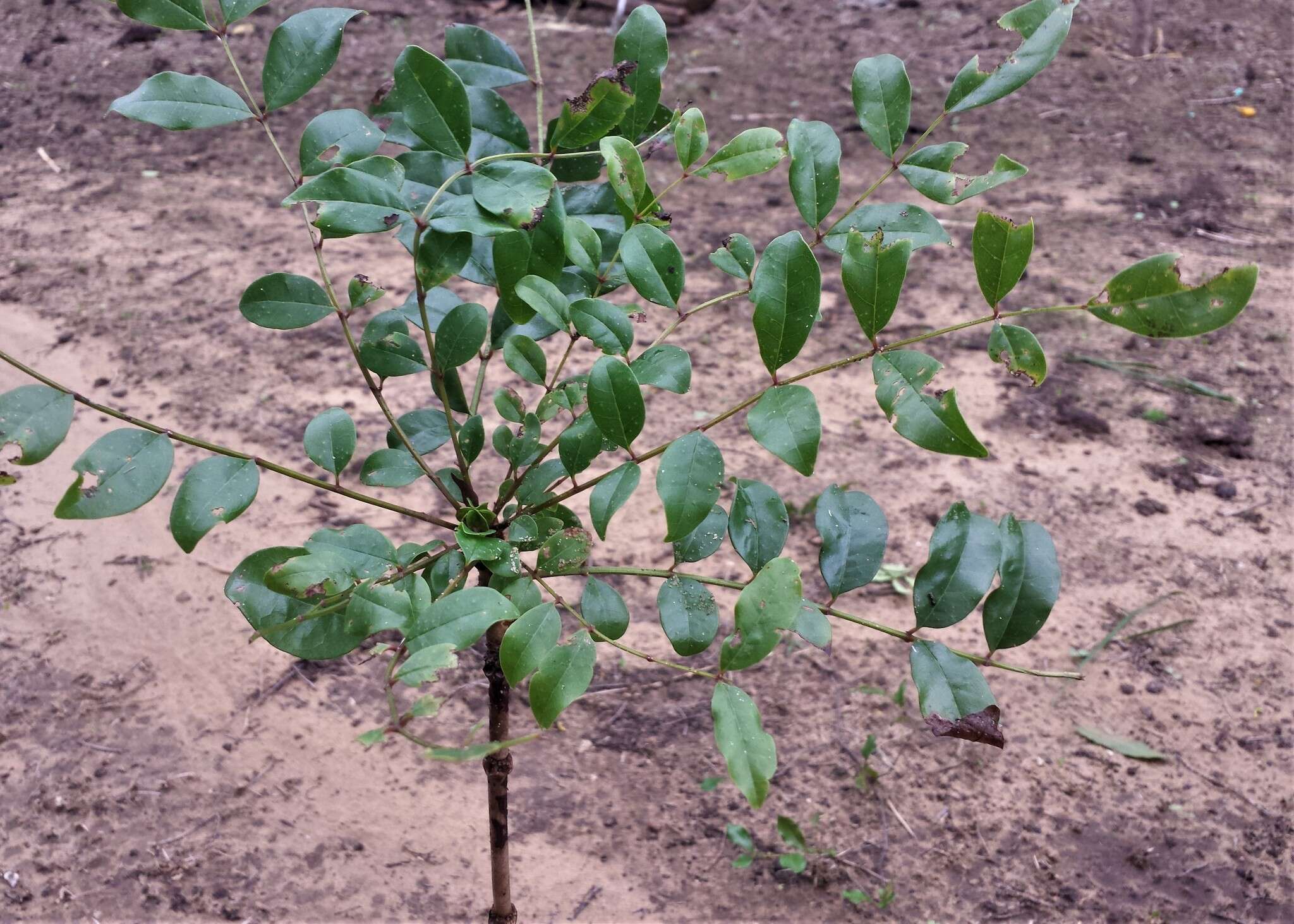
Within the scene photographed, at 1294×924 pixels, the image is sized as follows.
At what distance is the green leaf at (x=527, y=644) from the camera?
2.76 ft

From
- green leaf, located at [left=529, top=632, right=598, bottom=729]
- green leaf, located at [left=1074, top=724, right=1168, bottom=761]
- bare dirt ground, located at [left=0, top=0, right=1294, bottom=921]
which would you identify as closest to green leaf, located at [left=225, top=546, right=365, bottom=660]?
green leaf, located at [left=529, top=632, right=598, bottom=729]

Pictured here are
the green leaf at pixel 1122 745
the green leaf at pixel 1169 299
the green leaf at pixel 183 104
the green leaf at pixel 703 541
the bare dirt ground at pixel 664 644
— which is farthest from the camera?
the green leaf at pixel 1122 745

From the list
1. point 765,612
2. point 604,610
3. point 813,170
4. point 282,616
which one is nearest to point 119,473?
point 282,616

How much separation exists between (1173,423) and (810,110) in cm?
235

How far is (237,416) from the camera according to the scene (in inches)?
108

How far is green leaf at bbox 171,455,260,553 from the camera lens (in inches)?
34.5

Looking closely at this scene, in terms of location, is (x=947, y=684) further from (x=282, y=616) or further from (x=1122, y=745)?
(x=1122, y=745)

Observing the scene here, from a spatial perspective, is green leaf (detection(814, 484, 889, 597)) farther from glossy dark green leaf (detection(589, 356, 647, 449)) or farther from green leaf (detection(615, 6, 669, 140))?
green leaf (detection(615, 6, 669, 140))

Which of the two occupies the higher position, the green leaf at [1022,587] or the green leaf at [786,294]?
the green leaf at [786,294]

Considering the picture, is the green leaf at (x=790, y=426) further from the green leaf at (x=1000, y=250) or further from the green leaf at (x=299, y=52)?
the green leaf at (x=299, y=52)

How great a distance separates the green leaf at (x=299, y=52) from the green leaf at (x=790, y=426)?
0.54 m

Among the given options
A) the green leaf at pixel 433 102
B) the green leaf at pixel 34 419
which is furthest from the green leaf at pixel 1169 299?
the green leaf at pixel 34 419

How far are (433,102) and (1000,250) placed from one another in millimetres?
504

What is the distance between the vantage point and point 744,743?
0.77 m
